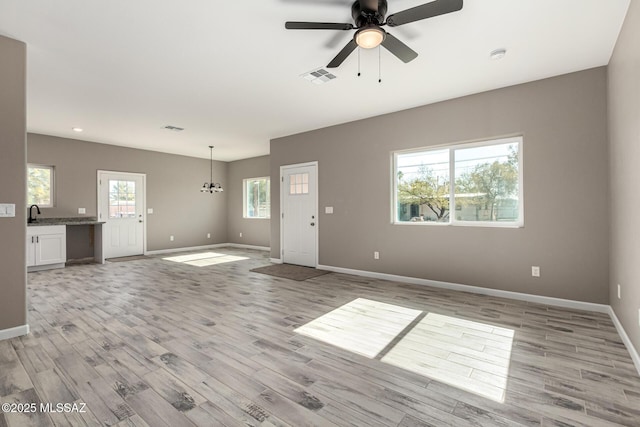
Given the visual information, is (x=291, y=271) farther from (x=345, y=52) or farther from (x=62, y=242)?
(x=62, y=242)

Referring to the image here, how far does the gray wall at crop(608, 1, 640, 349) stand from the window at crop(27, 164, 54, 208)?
9202 millimetres

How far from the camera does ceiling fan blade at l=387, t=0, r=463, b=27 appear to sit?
2074 millimetres

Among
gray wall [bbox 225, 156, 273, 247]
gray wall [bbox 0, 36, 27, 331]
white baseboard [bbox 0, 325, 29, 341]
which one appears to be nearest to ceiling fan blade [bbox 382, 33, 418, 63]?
gray wall [bbox 0, 36, 27, 331]

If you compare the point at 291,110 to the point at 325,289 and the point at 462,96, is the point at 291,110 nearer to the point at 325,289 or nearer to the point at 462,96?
the point at 462,96

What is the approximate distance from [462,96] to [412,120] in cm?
77

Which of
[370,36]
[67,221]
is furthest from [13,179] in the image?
[67,221]

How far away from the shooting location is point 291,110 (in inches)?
198

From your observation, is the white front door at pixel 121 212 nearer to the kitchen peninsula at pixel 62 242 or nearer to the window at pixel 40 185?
the kitchen peninsula at pixel 62 242

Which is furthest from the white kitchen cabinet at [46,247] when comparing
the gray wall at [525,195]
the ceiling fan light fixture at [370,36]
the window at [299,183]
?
the ceiling fan light fixture at [370,36]

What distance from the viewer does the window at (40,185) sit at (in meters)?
6.38

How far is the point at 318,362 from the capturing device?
7.80 ft

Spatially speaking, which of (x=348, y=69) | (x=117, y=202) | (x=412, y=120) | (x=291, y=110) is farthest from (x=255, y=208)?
(x=348, y=69)

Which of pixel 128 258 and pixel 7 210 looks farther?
pixel 128 258

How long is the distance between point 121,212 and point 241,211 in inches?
124
